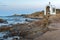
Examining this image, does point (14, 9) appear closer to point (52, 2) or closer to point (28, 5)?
point (28, 5)

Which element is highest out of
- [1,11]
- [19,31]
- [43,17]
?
[1,11]

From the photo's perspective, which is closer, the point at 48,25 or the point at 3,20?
the point at 3,20

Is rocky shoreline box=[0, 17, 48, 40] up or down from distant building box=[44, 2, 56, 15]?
down

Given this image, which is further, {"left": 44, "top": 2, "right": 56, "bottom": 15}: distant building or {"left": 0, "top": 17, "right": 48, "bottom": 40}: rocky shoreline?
{"left": 44, "top": 2, "right": 56, "bottom": 15}: distant building

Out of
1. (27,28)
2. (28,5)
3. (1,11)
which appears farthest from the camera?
(27,28)

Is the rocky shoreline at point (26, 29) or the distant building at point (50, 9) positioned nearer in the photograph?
the rocky shoreline at point (26, 29)

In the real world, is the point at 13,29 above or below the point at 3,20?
below

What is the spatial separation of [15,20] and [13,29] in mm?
404

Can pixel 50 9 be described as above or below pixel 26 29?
above

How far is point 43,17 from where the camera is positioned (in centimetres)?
488

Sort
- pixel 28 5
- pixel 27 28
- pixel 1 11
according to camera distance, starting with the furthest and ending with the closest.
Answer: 1. pixel 27 28
2. pixel 28 5
3. pixel 1 11

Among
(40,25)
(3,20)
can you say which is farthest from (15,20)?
(40,25)

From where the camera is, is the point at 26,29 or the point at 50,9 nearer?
the point at 26,29

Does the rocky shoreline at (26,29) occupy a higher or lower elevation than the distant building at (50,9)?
lower
